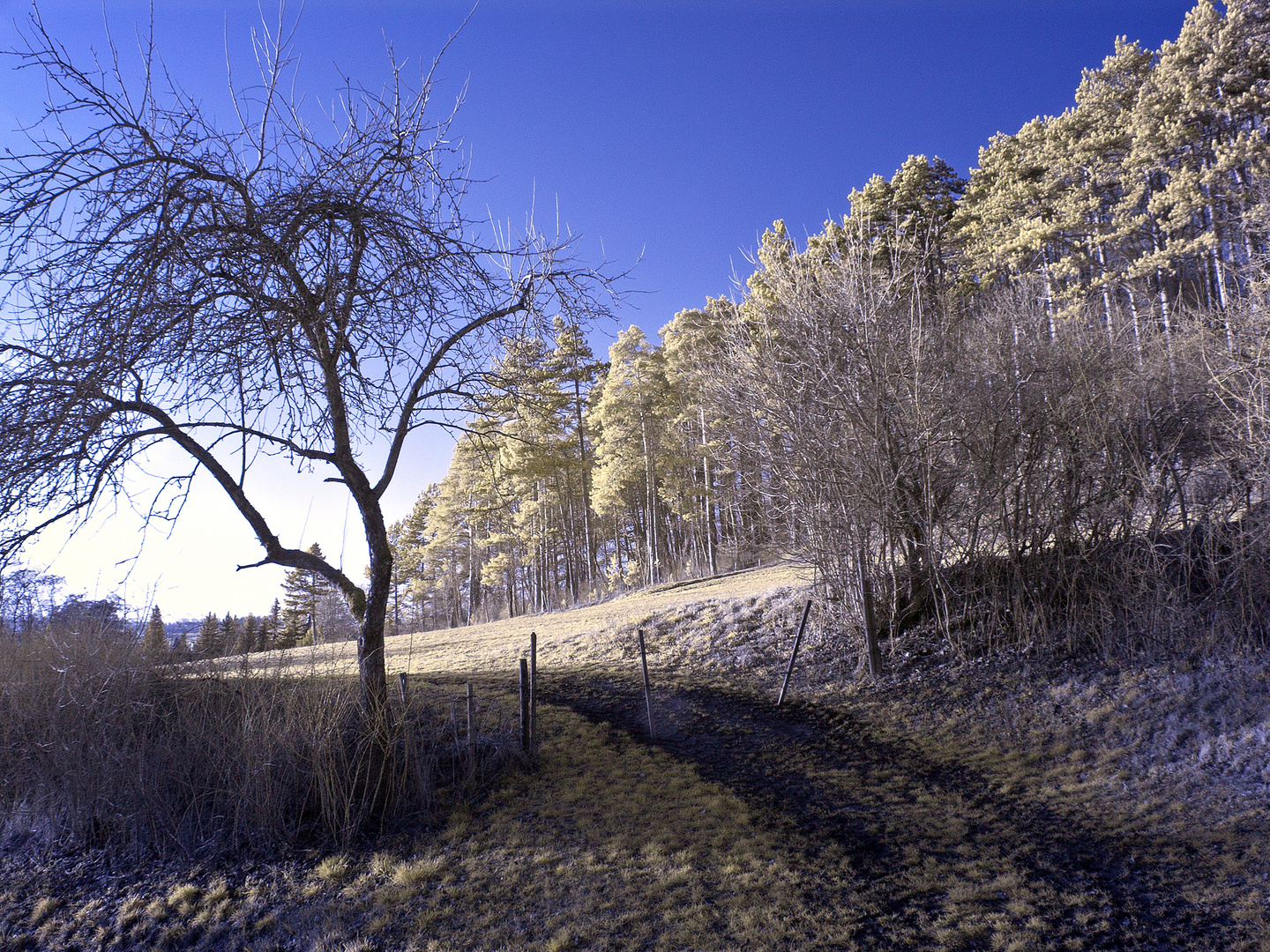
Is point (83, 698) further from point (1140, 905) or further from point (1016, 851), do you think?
point (1140, 905)

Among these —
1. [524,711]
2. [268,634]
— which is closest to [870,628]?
[524,711]

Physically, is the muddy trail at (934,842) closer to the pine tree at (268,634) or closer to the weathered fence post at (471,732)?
the weathered fence post at (471,732)

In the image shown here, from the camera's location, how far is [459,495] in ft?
106

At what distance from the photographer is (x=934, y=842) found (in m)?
5.73

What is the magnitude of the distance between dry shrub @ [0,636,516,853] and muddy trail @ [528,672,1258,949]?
3442 mm

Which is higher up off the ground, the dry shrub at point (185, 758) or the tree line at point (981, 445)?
the tree line at point (981, 445)

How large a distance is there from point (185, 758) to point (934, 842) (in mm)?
6933

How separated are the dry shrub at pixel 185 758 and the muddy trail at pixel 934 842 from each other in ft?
11.3

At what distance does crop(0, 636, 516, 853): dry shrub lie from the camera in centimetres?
609

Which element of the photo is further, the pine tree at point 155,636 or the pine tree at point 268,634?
the pine tree at point 268,634

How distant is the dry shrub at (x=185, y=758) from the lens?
6.09 metres

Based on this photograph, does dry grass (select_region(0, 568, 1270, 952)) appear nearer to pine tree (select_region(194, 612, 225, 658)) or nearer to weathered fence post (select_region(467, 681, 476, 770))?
weathered fence post (select_region(467, 681, 476, 770))

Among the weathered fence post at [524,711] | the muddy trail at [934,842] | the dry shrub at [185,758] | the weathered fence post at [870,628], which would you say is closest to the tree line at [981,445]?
the weathered fence post at [870,628]

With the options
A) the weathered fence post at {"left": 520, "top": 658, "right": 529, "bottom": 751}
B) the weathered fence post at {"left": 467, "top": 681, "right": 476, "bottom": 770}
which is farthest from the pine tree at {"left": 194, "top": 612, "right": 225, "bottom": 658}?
the weathered fence post at {"left": 520, "top": 658, "right": 529, "bottom": 751}
